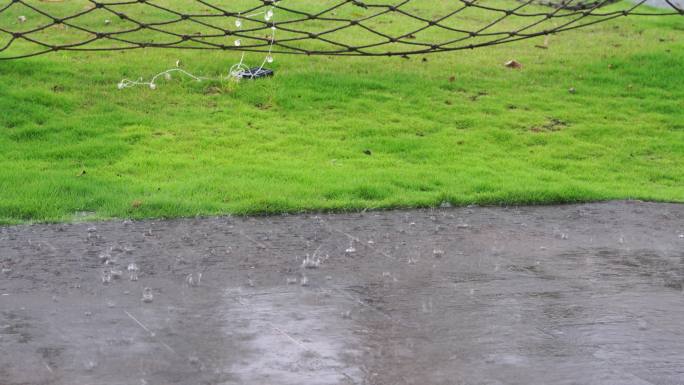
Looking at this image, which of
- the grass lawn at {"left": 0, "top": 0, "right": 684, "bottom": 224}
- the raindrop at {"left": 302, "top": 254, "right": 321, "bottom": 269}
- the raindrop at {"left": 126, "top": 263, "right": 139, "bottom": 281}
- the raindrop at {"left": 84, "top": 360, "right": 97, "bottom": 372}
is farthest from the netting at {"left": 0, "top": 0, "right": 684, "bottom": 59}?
the raindrop at {"left": 84, "top": 360, "right": 97, "bottom": 372}

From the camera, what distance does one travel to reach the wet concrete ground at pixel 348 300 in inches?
163

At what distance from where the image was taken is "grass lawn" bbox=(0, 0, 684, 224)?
7055 millimetres

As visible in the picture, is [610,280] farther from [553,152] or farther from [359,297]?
[553,152]

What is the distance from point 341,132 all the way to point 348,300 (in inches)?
157

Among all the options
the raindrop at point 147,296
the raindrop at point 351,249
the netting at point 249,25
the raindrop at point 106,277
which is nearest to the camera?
the raindrop at point 147,296

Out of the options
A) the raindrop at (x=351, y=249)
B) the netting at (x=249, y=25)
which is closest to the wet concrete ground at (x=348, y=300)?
the raindrop at (x=351, y=249)

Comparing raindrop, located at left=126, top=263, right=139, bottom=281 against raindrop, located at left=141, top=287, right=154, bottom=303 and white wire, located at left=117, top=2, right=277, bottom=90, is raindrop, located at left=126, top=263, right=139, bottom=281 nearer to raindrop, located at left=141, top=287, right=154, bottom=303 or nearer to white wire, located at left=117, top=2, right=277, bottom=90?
raindrop, located at left=141, top=287, right=154, bottom=303

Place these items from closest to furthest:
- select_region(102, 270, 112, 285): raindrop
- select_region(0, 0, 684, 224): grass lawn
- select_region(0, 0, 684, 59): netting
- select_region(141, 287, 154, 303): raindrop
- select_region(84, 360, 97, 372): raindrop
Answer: select_region(84, 360, 97, 372): raindrop, select_region(141, 287, 154, 303): raindrop, select_region(102, 270, 112, 285): raindrop, select_region(0, 0, 684, 224): grass lawn, select_region(0, 0, 684, 59): netting

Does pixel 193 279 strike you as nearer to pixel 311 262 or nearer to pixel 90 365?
pixel 311 262

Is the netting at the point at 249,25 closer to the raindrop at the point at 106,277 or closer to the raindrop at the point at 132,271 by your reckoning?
the raindrop at the point at 132,271

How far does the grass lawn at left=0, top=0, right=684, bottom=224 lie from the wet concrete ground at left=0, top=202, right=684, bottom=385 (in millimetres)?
517

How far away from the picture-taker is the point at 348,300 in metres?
5.00

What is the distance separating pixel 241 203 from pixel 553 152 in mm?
3283

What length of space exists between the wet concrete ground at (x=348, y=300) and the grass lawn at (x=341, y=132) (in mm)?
517
